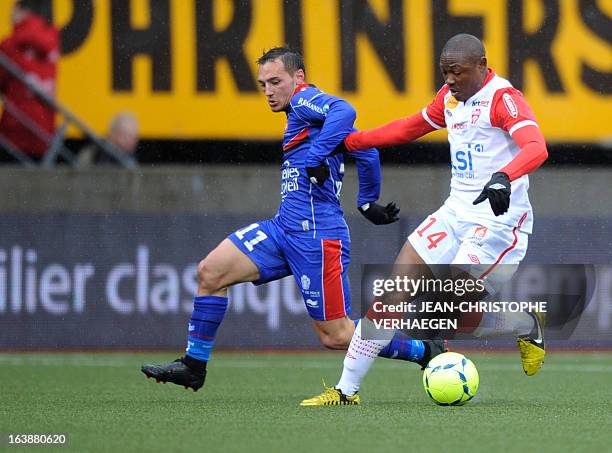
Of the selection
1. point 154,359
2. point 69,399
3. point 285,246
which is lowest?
point 154,359

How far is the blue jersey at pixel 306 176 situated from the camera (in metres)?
7.71

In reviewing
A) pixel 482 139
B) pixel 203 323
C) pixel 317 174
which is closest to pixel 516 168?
pixel 482 139

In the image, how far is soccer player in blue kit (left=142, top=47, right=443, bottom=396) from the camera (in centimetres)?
770

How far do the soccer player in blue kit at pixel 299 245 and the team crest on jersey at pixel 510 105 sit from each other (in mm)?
865

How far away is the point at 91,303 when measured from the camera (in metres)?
11.9

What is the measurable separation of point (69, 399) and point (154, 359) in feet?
11.6

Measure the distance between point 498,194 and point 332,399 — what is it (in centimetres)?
160

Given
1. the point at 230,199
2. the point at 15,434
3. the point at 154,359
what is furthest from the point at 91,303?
the point at 15,434

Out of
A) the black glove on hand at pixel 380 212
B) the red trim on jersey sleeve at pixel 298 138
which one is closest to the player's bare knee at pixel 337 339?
the black glove on hand at pixel 380 212

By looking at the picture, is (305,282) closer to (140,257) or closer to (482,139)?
(482,139)

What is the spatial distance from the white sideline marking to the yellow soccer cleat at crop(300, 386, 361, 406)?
297cm

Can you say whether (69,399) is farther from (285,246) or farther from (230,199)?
(230,199)

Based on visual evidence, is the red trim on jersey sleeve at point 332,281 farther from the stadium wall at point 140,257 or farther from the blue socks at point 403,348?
the stadium wall at point 140,257

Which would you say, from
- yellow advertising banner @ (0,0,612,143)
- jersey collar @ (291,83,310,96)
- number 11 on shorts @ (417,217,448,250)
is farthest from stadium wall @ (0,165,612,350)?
number 11 on shorts @ (417,217,448,250)
